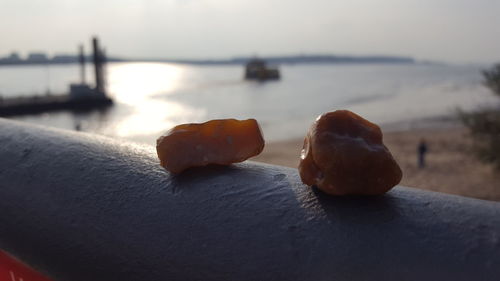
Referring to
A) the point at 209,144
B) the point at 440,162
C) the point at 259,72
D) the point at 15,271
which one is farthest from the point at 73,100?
the point at 259,72

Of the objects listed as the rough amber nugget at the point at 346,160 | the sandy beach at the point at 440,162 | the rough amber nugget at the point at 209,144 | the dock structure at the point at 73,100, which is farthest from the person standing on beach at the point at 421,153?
the dock structure at the point at 73,100

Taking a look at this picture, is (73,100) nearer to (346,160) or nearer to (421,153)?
(421,153)

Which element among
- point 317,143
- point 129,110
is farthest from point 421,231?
point 129,110

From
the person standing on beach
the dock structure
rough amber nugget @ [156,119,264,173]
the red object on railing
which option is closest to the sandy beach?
the person standing on beach

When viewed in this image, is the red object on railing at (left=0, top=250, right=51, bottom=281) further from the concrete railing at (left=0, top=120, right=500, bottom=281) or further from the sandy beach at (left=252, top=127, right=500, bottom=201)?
the sandy beach at (left=252, top=127, right=500, bottom=201)

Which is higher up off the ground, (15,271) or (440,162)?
(15,271)

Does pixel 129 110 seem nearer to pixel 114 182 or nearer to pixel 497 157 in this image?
pixel 497 157
